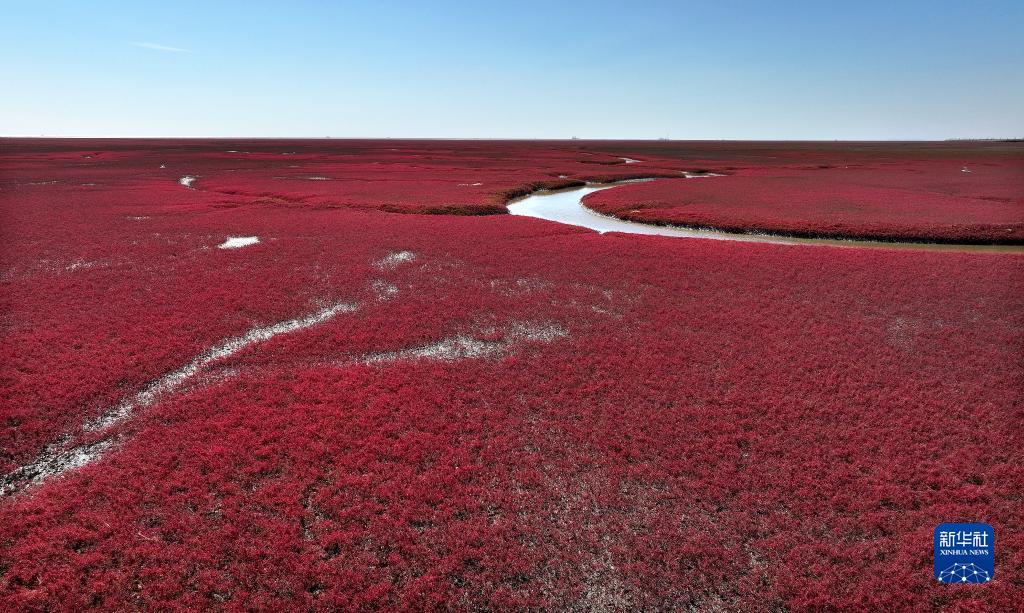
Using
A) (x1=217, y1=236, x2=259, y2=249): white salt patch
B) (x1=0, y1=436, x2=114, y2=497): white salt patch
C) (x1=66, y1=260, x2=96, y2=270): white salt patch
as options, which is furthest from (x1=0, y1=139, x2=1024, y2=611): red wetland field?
(x1=217, y1=236, x2=259, y2=249): white salt patch

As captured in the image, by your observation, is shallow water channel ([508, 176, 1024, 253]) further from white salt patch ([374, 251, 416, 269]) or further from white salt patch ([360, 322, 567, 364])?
white salt patch ([360, 322, 567, 364])

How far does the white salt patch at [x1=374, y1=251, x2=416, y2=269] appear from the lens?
27.1m

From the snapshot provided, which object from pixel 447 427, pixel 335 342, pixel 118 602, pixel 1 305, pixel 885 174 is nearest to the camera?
pixel 118 602

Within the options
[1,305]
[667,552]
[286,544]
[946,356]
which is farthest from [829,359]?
[1,305]

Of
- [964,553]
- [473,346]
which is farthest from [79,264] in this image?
[964,553]

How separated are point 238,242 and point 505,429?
27518mm

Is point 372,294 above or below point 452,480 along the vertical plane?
above

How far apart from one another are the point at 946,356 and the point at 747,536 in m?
12.4

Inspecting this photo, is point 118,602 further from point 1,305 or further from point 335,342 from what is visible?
point 1,305

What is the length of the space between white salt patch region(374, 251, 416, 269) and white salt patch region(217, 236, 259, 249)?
9847 millimetres

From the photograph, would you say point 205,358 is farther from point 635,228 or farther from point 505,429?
point 635,228

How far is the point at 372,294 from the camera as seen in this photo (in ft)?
73.9

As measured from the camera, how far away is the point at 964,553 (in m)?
8.81

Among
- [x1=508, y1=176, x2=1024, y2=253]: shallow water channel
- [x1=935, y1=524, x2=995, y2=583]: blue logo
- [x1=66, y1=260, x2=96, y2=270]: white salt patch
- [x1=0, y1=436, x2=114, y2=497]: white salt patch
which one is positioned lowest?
[x1=935, y1=524, x2=995, y2=583]: blue logo
